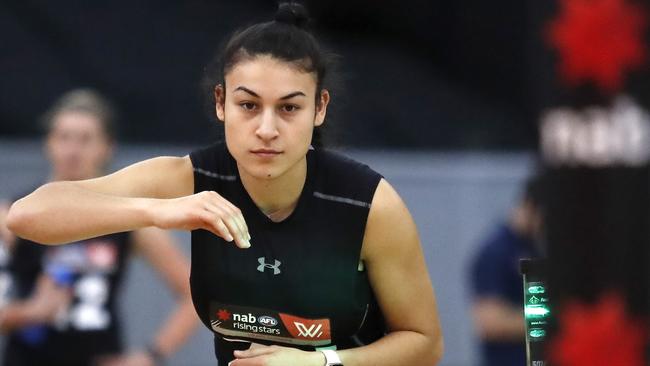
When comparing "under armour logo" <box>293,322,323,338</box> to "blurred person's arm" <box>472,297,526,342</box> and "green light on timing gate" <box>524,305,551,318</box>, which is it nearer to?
"green light on timing gate" <box>524,305,551,318</box>

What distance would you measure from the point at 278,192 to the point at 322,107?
236 mm

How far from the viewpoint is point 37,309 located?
5.31 meters

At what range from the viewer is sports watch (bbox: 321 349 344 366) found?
3.09 metres

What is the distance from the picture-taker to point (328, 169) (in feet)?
10.8

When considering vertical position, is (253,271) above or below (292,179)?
below

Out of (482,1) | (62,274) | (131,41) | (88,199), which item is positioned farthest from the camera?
(482,1)


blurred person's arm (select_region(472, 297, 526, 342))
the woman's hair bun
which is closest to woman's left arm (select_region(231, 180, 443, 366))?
the woman's hair bun

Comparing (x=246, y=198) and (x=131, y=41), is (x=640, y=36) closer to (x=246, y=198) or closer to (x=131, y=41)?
(x=246, y=198)

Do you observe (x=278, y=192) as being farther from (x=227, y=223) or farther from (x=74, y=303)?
(x=74, y=303)

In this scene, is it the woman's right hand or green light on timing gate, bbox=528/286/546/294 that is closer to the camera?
the woman's right hand

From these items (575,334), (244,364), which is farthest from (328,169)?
(575,334)

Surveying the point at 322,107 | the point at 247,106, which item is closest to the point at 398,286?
the point at 322,107

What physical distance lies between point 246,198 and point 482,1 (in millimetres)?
5894

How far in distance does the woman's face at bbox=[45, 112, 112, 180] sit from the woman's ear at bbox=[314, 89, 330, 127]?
2331 millimetres
